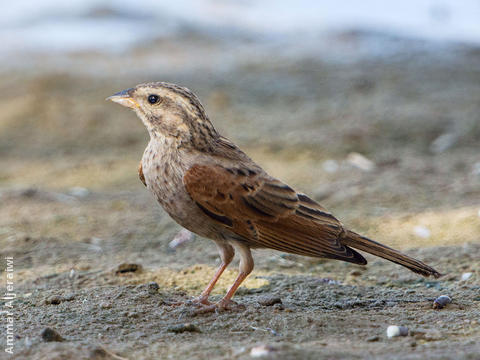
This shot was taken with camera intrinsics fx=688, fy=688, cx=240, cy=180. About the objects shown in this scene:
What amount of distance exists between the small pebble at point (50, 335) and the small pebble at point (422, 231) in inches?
127

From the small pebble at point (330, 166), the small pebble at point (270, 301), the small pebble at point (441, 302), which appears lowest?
the small pebble at point (270, 301)

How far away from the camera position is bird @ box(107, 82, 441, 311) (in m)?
4.00

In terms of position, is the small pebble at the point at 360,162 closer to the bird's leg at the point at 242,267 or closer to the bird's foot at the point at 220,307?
the bird's leg at the point at 242,267

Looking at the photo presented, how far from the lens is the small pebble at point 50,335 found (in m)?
3.36

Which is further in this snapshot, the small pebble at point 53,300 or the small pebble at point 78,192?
the small pebble at point 78,192

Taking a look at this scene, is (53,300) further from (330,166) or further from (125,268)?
(330,166)

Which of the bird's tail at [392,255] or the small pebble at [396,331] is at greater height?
the bird's tail at [392,255]

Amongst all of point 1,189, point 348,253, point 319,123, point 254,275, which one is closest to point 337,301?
point 348,253

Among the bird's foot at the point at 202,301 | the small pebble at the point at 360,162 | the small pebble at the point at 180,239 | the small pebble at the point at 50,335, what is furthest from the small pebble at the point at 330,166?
the small pebble at the point at 50,335

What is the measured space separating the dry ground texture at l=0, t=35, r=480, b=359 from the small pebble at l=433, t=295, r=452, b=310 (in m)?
0.04

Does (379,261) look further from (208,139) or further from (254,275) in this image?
(208,139)

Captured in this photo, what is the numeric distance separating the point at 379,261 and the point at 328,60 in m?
6.85

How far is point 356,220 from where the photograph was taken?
6.04m

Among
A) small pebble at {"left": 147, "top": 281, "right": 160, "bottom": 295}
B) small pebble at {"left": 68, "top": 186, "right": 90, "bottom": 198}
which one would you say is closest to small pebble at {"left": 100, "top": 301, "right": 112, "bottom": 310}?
small pebble at {"left": 147, "top": 281, "right": 160, "bottom": 295}
